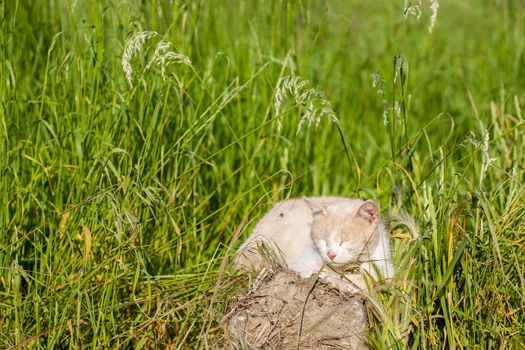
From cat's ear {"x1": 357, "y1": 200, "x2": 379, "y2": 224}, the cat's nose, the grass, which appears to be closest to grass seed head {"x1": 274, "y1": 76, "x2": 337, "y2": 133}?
the grass

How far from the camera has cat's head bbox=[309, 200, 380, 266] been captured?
12.9 ft

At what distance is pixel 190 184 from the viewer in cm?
436

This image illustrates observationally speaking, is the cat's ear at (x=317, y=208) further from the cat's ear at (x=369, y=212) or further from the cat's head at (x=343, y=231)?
the cat's ear at (x=369, y=212)

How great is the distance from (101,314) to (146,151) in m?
0.76

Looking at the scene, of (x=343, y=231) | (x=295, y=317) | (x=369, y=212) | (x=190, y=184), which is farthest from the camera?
(x=190, y=184)

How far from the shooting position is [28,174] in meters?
4.27

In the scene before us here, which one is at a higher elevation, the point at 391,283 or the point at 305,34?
the point at 305,34

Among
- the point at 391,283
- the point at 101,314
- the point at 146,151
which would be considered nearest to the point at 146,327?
the point at 101,314

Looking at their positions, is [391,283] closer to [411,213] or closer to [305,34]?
[411,213]

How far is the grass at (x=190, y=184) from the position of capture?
11.4 feet

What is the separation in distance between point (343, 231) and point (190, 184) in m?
0.85

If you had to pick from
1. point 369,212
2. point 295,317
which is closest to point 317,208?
point 369,212

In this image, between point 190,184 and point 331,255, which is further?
point 190,184

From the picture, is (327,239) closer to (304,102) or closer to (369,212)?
(369,212)
